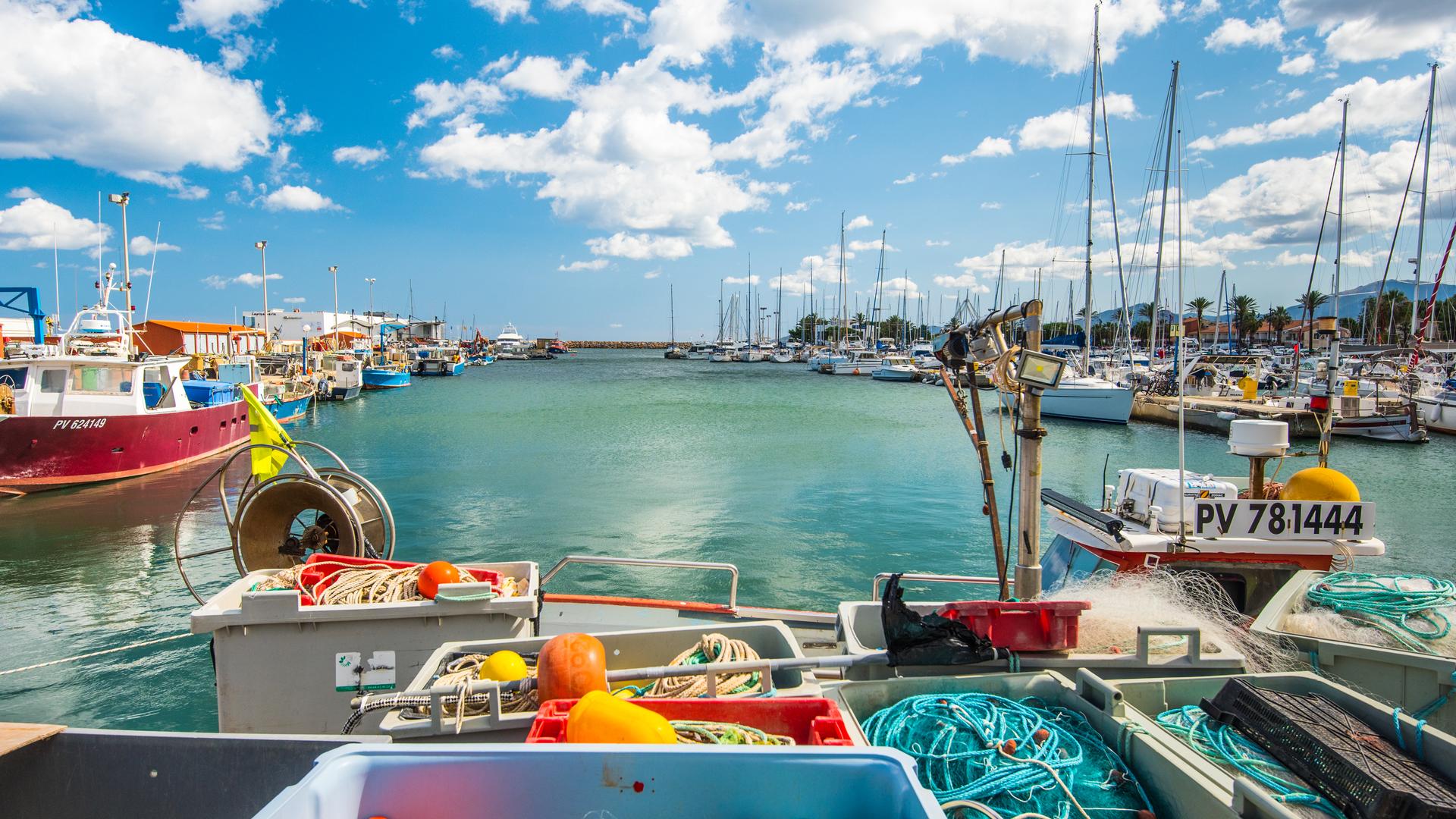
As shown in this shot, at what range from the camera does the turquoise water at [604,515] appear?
34.0ft

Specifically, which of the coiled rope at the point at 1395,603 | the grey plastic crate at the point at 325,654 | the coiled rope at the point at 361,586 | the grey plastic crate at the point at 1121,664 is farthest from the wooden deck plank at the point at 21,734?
A: the coiled rope at the point at 1395,603

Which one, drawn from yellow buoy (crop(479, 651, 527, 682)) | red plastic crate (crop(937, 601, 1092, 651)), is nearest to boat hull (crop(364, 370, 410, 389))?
yellow buoy (crop(479, 651, 527, 682))

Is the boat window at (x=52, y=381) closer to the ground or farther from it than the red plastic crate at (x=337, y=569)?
farther from it

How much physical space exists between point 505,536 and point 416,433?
64.9ft

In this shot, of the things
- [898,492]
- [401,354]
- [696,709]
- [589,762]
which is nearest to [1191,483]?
[696,709]

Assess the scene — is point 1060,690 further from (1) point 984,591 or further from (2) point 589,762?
(1) point 984,591

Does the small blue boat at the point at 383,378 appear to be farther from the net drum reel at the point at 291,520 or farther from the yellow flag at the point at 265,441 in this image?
the net drum reel at the point at 291,520

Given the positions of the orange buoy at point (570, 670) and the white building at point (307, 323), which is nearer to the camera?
the orange buoy at point (570, 670)

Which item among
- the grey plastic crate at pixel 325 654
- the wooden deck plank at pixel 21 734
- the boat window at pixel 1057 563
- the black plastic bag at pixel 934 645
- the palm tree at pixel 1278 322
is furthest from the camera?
the palm tree at pixel 1278 322

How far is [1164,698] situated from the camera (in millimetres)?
3879

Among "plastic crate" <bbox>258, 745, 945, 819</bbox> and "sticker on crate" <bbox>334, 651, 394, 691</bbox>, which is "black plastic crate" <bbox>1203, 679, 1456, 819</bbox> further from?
"sticker on crate" <bbox>334, 651, 394, 691</bbox>

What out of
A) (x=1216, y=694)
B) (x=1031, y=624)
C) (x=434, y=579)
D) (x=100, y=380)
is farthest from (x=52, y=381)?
(x=1216, y=694)

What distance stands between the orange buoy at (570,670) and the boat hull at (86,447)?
2249 cm

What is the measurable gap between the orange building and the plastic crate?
5122cm
